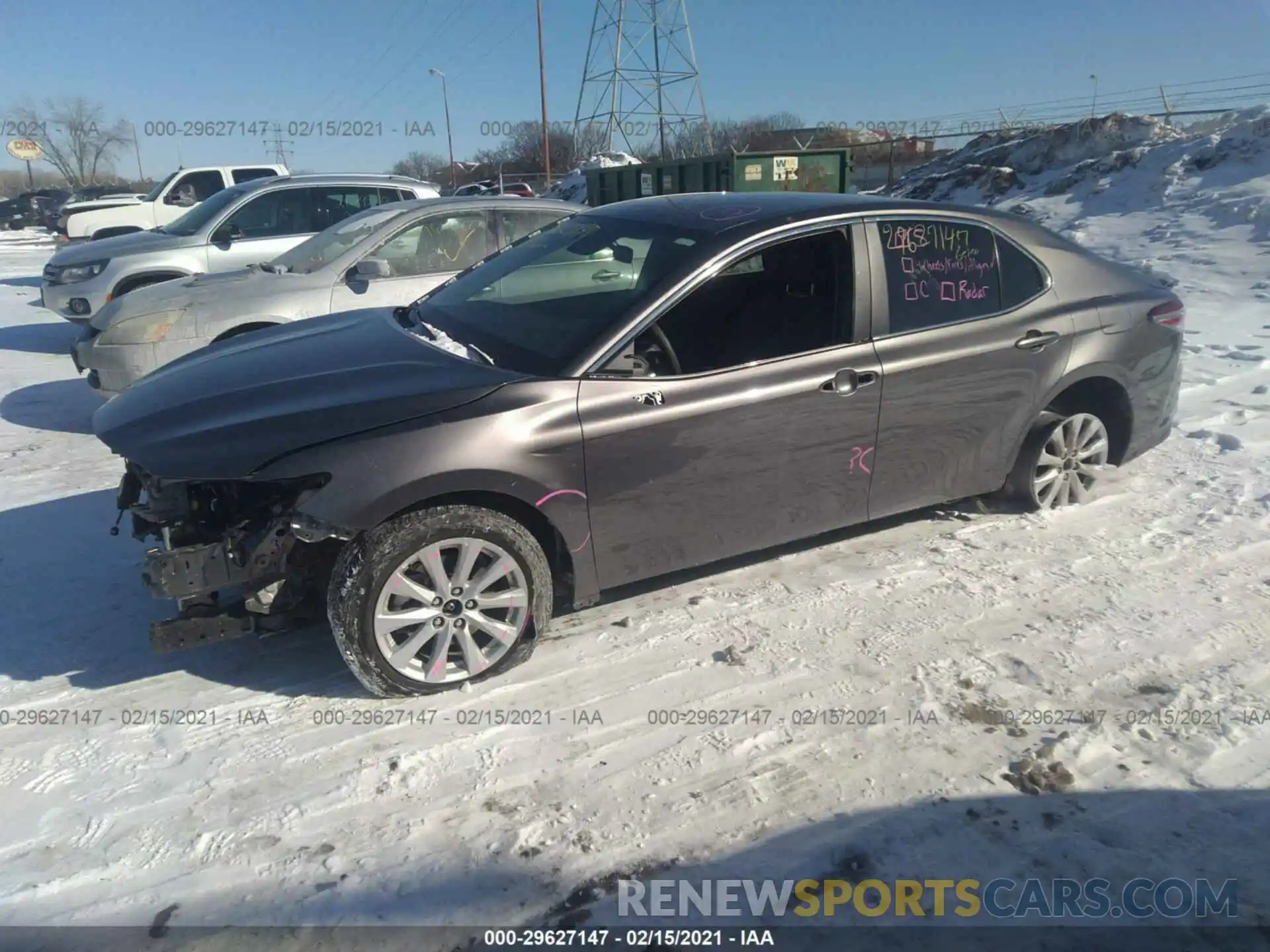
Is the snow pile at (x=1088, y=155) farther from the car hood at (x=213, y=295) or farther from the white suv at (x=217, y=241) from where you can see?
the car hood at (x=213, y=295)

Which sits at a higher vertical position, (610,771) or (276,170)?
(276,170)

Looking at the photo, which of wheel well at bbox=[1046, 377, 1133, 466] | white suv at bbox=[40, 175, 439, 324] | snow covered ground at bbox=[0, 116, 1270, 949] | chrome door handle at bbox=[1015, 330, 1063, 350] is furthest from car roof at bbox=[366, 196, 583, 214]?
wheel well at bbox=[1046, 377, 1133, 466]

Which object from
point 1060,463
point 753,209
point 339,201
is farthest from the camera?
point 339,201

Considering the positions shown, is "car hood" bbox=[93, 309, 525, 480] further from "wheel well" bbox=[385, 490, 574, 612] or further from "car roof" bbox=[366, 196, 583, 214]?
"car roof" bbox=[366, 196, 583, 214]

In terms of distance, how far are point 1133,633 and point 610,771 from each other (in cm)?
227

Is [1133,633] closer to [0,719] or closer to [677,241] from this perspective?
[677,241]

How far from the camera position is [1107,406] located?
4.84m

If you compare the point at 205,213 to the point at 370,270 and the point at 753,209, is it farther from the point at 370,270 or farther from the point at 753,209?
the point at 753,209

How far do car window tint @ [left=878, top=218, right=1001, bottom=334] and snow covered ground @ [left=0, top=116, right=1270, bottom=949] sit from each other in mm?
1149

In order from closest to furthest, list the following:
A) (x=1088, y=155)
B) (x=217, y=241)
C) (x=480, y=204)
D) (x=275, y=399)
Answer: (x=275, y=399) < (x=480, y=204) < (x=217, y=241) < (x=1088, y=155)

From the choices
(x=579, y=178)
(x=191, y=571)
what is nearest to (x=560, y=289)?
(x=191, y=571)

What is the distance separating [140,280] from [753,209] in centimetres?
730

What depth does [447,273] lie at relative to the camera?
270 inches

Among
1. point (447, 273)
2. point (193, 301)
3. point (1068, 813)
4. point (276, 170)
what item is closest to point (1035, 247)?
point (1068, 813)
